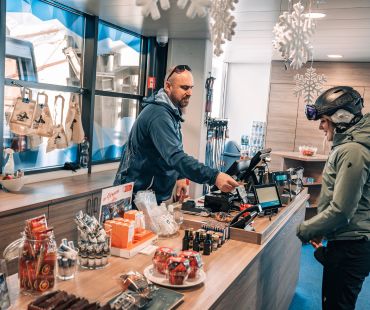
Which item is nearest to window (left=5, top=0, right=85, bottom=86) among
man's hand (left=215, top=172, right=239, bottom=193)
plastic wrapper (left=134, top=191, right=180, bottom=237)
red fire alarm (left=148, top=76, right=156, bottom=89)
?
red fire alarm (left=148, top=76, right=156, bottom=89)

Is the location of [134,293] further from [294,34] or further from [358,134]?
[294,34]

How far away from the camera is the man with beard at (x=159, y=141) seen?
7.20ft

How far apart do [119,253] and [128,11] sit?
298cm

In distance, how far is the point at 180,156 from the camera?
2.13 metres

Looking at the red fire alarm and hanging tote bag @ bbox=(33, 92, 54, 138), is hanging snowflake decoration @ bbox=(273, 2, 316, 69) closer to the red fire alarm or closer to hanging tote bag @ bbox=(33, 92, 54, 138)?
hanging tote bag @ bbox=(33, 92, 54, 138)

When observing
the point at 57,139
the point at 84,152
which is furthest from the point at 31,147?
the point at 84,152

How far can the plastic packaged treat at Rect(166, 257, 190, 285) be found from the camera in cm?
140

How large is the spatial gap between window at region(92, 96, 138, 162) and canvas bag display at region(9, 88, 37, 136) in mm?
1390

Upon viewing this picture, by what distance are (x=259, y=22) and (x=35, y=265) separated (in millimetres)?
3833

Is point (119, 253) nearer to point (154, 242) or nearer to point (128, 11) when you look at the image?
point (154, 242)

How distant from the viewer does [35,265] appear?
129 centimetres

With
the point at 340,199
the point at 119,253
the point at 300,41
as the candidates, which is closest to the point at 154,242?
the point at 119,253

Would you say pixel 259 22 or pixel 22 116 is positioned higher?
pixel 259 22

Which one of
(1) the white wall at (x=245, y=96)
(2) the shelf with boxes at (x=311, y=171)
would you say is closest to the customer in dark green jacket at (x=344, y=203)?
(2) the shelf with boxes at (x=311, y=171)
